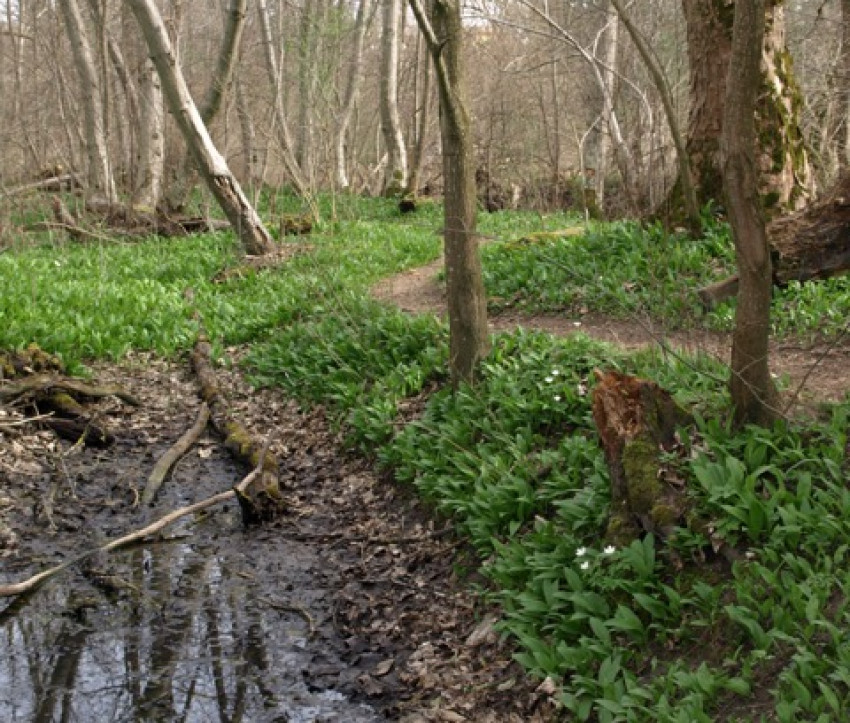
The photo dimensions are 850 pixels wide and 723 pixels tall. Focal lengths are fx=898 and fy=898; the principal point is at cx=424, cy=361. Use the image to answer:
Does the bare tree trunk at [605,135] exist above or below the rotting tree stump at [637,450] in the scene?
above

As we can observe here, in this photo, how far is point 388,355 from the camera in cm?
805

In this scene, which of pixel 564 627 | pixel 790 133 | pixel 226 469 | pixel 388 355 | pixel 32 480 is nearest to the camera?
pixel 564 627

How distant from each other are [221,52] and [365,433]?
Answer: 911 cm

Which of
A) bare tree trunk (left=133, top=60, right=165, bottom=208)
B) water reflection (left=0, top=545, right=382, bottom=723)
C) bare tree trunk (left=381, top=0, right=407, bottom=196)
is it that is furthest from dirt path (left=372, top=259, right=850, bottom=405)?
bare tree trunk (left=381, top=0, right=407, bottom=196)

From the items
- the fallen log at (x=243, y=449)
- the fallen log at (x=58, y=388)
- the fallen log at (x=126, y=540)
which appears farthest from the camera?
the fallen log at (x=58, y=388)

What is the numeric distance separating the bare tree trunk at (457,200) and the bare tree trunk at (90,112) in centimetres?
1098

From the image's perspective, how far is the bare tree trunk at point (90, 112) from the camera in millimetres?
15922

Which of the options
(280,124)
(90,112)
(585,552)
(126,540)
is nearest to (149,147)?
(90,112)

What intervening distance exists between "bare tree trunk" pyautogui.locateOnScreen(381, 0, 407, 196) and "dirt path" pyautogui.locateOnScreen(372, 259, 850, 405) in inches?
330

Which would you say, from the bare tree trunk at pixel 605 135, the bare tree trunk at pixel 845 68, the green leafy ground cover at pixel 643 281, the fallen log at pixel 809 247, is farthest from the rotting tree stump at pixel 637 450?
the bare tree trunk at pixel 605 135

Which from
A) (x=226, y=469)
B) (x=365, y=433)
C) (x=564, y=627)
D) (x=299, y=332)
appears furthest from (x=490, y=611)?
(x=299, y=332)

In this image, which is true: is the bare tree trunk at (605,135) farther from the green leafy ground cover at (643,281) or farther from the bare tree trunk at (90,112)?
the bare tree trunk at (90,112)

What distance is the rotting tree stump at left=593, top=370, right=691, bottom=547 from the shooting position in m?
4.47

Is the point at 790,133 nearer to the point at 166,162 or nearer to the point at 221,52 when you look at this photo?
the point at 221,52
